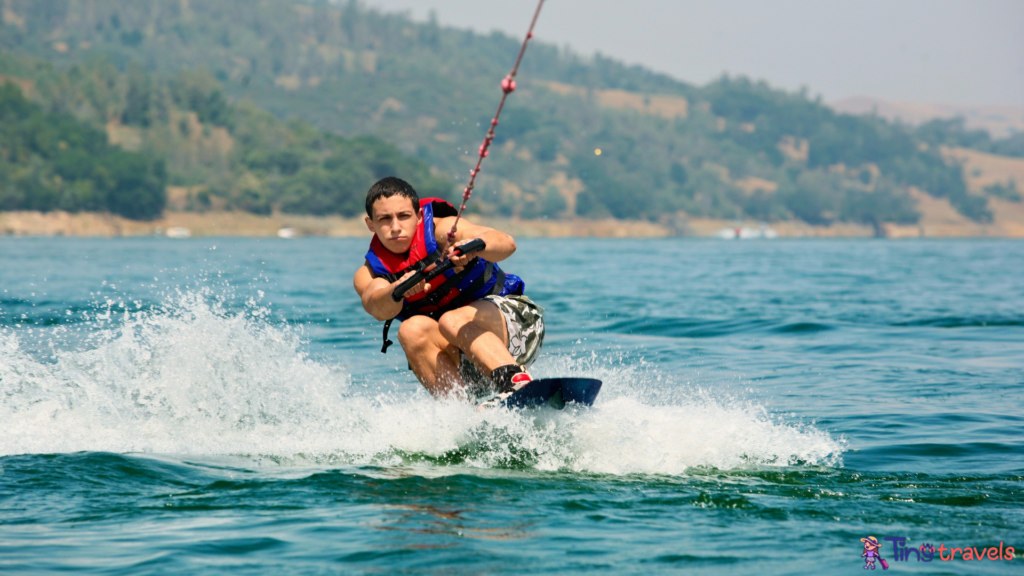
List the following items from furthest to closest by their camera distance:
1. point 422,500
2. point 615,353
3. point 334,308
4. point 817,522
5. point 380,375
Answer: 1. point 334,308
2. point 615,353
3. point 380,375
4. point 422,500
5. point 817,522

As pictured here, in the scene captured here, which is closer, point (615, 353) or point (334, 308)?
point (615, 353)

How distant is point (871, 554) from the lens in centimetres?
398

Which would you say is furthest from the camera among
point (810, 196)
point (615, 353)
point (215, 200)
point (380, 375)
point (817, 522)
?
point (810, 196)

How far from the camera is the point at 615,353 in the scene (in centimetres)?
1114

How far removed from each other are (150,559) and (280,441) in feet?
6.84

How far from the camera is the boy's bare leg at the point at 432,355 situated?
5.81 metres

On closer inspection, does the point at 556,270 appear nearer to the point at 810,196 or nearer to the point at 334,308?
the point at 334,308

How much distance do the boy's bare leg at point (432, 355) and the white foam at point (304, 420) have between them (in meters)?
0.12

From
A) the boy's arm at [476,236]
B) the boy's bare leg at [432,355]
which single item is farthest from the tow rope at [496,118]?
the boy's bare leg at [432,355]

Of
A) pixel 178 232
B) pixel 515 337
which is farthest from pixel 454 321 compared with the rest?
pixel 178 232

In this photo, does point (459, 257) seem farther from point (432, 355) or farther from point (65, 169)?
point (65, 169)

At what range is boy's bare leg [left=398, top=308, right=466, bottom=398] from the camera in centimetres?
581

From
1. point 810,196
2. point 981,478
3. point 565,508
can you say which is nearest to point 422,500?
point 565,508

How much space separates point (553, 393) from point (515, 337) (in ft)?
2.16
